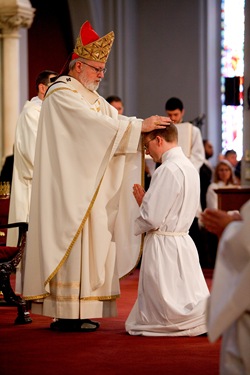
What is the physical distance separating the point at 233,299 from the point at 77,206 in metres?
2.81

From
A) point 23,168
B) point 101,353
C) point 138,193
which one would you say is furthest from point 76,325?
point 23,168

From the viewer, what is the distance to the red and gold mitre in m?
6.76

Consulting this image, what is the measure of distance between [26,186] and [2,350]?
9.74ft

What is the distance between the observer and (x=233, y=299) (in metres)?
3.91

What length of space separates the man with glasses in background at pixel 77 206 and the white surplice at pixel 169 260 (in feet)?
0.74

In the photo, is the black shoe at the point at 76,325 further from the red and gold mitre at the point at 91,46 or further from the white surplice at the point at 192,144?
the white surplice at the point at 192,144

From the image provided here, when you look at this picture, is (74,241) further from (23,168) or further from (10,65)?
(10,65)

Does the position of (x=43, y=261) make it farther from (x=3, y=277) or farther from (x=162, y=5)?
(x=162, y=5)

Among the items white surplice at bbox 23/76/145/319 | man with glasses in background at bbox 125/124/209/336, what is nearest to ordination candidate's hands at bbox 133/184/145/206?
man with glasses in background at bbox 125/124/209/336

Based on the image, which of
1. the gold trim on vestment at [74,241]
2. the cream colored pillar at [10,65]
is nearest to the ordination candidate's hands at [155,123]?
the gold trim on vestment at [74,241]

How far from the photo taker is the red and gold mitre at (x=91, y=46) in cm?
676

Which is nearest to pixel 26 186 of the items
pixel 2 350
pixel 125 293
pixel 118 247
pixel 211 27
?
pixel 125 293

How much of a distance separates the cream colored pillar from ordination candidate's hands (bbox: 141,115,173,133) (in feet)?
24.1

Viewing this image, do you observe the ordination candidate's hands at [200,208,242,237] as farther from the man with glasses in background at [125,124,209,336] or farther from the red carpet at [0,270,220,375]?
the man with glasses in background at [125,124,209,336]
